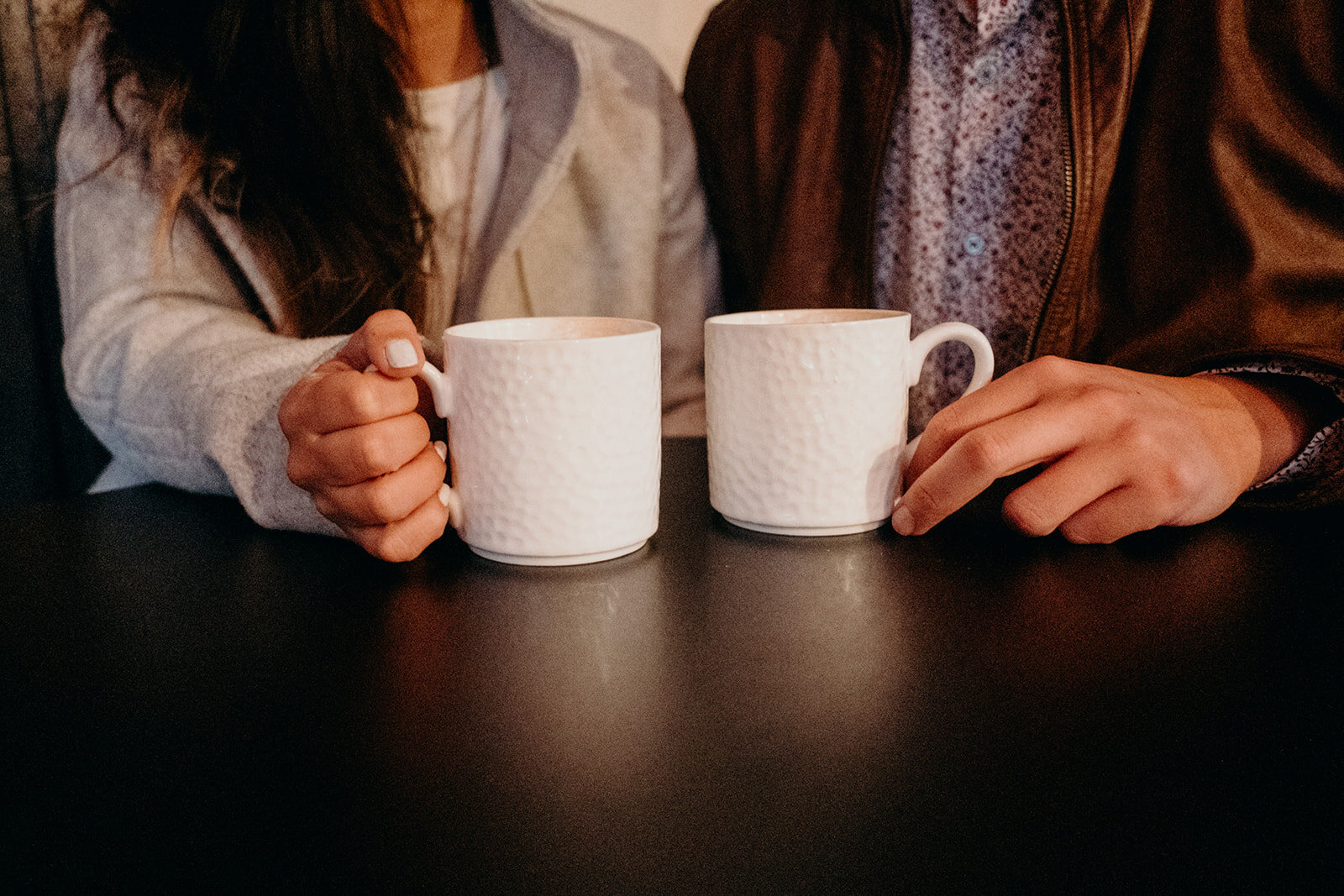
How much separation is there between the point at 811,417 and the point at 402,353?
0.24 meters

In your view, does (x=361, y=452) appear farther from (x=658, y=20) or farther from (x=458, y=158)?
(x=658, y=20)

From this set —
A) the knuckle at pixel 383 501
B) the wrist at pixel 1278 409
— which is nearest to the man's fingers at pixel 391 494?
the knuckle at pixel 383 501

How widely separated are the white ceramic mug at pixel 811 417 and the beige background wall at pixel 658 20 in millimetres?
1290

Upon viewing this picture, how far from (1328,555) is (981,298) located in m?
0.52

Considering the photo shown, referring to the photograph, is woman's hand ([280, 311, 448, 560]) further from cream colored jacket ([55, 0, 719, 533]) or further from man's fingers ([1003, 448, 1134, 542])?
man's fingers ([1003, 448, 1134, 542])

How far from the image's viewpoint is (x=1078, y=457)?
0.57 metres

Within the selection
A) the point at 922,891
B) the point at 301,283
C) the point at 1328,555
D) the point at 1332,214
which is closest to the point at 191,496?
the point at 301,283

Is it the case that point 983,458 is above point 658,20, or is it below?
below

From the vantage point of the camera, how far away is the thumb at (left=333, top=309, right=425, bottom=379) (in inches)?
21.1

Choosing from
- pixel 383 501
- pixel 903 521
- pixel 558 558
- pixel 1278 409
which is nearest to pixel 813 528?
pixel 903 521

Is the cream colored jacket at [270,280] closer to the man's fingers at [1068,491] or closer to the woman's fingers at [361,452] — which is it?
the woman's fingers at [361,452]

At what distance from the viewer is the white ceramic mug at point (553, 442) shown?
508mm

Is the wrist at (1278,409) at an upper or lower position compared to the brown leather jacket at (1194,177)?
lower

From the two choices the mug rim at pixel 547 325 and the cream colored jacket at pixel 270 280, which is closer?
the mug rim at pixel 547 325
